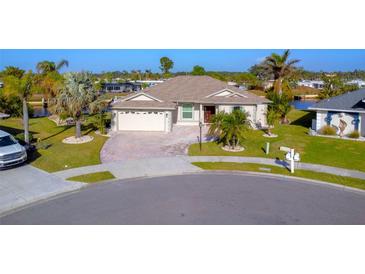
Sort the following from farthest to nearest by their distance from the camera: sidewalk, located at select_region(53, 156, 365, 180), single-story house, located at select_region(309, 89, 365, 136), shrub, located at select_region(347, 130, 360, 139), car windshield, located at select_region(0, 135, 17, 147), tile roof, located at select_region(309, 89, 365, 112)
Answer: tile roof, located at select_region(309, 89, 365, 112), single-story house, located at select_region(309, 89, 365, 136), shrub, located at select_region(347, 130, 360, 139), car windshield, located at select_region(0, 135, 17, 147), sidewalk, located at select_region(53, 156, 365, 180)

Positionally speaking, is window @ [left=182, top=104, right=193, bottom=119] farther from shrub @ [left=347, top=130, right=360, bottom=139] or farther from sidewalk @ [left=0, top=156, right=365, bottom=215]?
shrub @ [left=347, top=130, right=360, bottom=139]

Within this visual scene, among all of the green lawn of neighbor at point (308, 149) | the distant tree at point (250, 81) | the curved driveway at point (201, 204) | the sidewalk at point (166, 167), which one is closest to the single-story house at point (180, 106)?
the green lawn of neighbor at point (308, 149)

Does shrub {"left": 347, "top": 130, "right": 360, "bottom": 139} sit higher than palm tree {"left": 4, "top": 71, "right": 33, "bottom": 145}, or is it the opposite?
palm tree {"left": 4, "top": 71, "right": 33, "bottom": 145}

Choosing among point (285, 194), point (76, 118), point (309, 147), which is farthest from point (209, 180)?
point (76, 118)

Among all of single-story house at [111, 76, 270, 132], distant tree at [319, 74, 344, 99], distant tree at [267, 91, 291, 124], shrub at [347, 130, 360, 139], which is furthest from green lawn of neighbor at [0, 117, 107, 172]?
distant tree at [319, 74, 344, 99]

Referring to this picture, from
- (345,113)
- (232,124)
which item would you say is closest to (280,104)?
(345,113)

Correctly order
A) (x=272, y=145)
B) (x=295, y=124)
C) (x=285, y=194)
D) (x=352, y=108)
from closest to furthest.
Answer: (x=285, y=194) < (x=272, y=145) < (x=352, y=108) < (x=295, y=124)

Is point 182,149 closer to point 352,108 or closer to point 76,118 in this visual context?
point 76,118

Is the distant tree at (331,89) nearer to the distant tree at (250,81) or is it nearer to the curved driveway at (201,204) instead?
the distant tree at (250,81)
